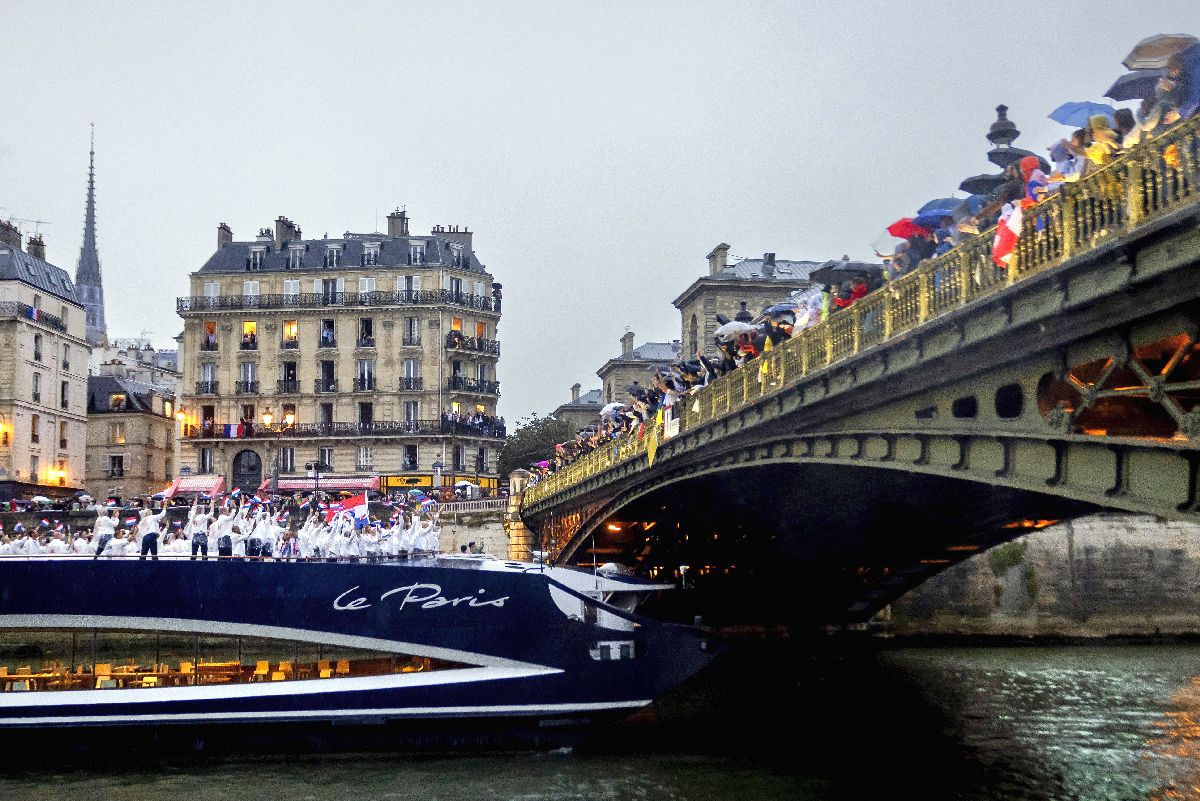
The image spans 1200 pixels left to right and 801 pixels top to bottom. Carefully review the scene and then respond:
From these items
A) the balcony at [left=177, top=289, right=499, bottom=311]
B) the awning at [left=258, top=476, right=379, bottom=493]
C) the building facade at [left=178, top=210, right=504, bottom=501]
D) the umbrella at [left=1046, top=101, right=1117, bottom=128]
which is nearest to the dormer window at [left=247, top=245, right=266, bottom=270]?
the building facade at [left=178, top=210, right=504, bottom=501]

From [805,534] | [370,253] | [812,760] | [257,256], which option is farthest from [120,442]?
[812,760]

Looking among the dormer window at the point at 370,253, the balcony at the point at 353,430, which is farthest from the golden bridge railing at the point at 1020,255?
the dormer window at the point at 370,253

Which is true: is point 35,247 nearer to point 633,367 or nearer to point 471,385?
point 471,385

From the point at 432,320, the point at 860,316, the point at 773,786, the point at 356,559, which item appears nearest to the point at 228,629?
the point at 356,559

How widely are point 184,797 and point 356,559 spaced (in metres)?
6.98

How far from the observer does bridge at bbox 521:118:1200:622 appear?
1319cm

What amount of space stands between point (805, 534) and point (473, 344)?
46520 mm

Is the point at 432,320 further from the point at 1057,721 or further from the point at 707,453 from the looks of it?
the point at 1057,721

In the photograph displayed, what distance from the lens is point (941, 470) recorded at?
1888cm

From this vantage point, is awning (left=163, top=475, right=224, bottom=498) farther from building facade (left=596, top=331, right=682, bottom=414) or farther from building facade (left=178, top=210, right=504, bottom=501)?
building facade (left=596, top=331, right=682, bottom=414)

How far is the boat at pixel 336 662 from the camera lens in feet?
88.0

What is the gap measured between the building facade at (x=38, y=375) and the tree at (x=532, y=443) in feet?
113

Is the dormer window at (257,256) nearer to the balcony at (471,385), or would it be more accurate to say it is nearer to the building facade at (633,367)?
the balcony at (471,385)

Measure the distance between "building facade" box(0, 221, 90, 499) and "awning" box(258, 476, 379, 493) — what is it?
12699mm
